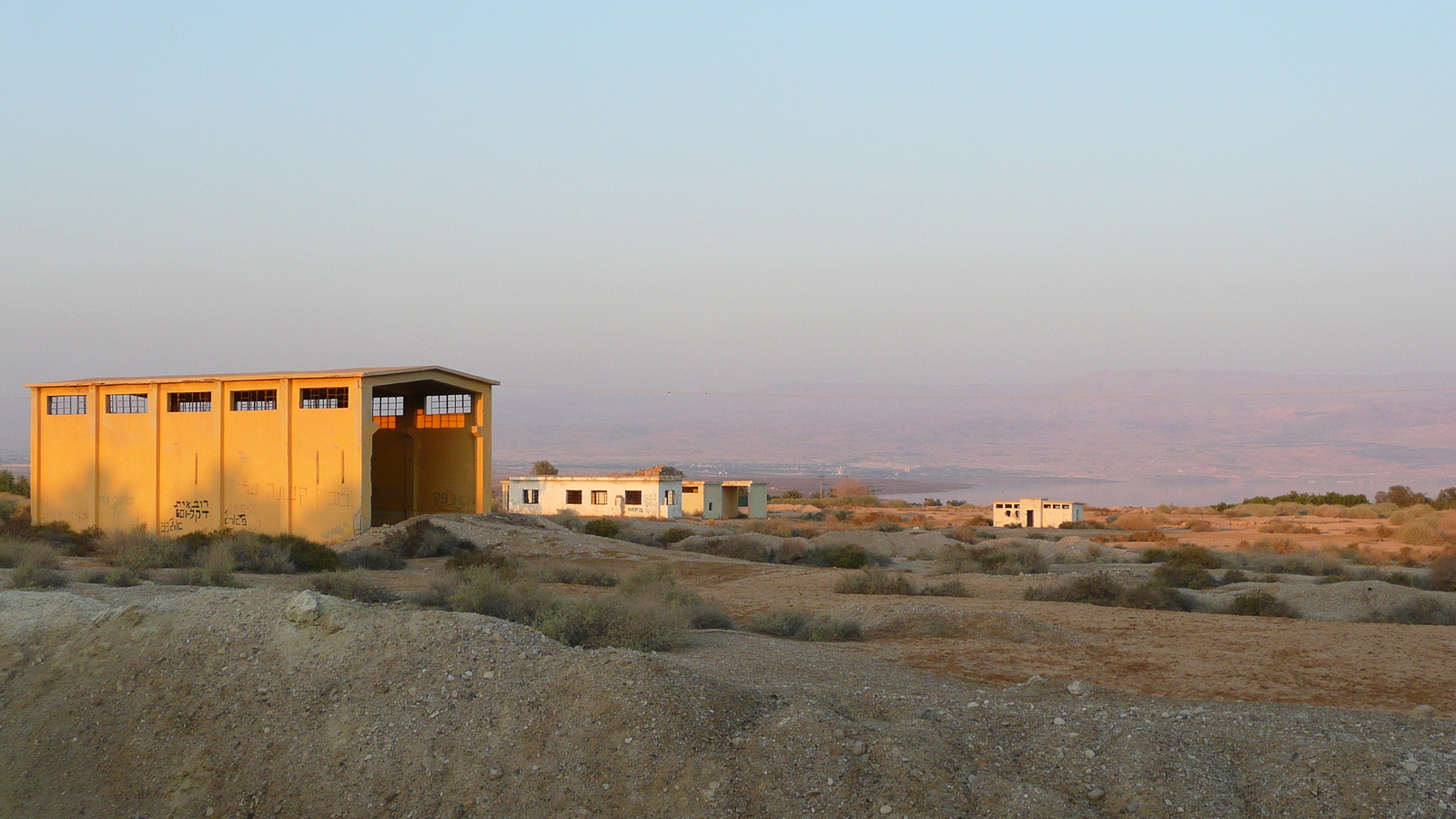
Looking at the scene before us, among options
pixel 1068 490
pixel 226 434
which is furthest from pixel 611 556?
pixel 1068 490

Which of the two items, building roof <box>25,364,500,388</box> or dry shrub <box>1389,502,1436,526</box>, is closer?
building roof <box>25,364,500,388</box>

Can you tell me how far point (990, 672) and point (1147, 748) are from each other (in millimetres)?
4898

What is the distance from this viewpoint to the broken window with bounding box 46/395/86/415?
3720 centimetres

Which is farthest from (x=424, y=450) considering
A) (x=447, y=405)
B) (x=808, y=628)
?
(x=808, y=628)

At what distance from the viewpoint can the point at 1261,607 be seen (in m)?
19.9

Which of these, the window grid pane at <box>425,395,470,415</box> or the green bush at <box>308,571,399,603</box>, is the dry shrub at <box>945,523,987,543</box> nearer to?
the window grid pane at <box>425,395,470,415</box>

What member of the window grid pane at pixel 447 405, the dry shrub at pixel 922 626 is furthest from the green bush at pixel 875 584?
the window grid pane at pixel 447 405

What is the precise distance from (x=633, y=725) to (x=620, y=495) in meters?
48.9

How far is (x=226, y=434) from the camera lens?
112 ft

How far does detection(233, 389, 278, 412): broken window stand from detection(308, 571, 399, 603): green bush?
18101 mm

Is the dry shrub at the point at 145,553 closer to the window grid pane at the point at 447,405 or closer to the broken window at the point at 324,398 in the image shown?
the broken window at the point at 324,398

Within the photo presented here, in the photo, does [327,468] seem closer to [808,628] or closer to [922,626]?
[808,628]

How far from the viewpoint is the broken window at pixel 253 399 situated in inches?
1336

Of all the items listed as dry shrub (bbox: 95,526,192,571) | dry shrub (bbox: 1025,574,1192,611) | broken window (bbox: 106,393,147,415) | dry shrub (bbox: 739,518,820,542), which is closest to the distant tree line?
dry shrub (bbox: 739,518,820,542)
